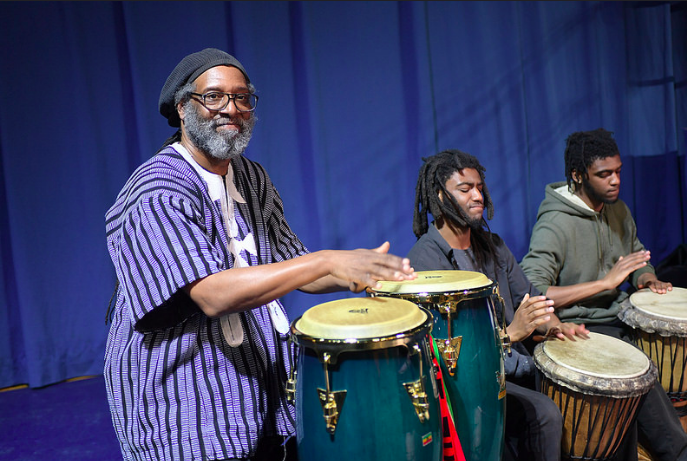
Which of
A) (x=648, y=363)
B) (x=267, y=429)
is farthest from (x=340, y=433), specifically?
(x=648, y=363)

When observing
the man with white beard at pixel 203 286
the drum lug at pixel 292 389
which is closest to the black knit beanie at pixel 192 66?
the man with white beard at pixel 203 286

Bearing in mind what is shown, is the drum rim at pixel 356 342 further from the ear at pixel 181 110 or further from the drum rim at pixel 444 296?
the ear at pixel 181 110

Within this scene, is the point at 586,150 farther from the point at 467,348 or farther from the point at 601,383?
the point at 467,348

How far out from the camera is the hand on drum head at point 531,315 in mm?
2078

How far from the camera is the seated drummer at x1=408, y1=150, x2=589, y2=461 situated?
209 centimetres

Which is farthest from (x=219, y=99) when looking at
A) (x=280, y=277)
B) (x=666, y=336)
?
(x=666, y=336)

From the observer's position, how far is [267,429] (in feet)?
5.92

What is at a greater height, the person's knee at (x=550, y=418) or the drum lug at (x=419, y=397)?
the drum lug at (x=419, y=397)

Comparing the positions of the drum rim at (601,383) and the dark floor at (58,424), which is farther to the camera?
the dark floor at (58,424)

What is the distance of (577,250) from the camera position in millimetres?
3098

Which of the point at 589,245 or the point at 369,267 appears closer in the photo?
the point at 369,267

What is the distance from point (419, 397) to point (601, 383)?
959 millimetres

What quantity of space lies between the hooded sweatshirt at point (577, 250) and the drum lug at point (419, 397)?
1676 mm

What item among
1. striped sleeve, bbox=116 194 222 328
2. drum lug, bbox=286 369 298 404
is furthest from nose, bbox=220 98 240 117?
drum lug, bbox=286 369 298 404
